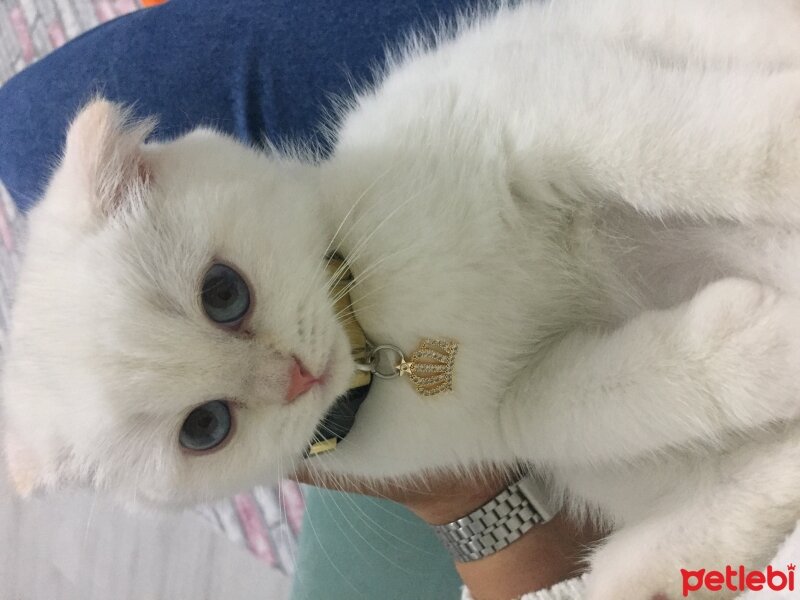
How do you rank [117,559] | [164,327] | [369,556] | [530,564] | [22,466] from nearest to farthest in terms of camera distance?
[164,327] < [22,466] < [530,564] < [369,556] < [117,559]

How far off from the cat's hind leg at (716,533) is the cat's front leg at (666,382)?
0.14 feet

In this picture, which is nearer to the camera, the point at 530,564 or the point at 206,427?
the point at 206,427

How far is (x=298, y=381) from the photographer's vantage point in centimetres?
69

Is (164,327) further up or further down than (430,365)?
further up

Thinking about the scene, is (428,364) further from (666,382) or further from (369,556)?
(369,556)

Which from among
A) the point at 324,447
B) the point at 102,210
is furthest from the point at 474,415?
the point at 102,210

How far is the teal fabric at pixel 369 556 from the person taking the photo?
1079mm

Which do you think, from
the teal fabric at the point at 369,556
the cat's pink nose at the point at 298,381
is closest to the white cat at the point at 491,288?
the cat's pink nose at the point at 298,381

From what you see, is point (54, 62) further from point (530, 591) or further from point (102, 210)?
point (530, 591)

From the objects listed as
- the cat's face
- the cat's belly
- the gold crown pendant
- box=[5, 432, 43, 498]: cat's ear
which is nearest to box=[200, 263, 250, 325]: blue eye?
the cat's face

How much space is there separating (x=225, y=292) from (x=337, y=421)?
21 centimetres

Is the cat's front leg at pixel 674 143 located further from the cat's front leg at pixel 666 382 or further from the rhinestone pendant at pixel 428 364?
the rhinestone pendant at pixel 428 364

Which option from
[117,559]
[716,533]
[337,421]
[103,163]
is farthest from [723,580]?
[117,559]

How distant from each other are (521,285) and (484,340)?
83 millimetres
